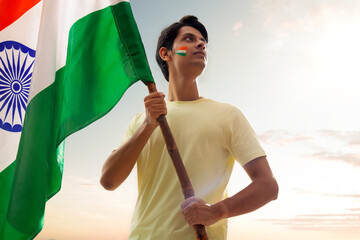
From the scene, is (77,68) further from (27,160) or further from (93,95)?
(27,160)

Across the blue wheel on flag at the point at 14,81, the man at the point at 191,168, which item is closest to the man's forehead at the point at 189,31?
the man at the point at 191,168

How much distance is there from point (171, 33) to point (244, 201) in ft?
5.90

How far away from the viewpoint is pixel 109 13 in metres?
3.61

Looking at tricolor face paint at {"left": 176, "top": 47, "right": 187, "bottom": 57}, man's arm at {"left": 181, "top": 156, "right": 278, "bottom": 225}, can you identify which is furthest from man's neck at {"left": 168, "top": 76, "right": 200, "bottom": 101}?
man's arm at {"left": 181, "top": 156, "right": 278, "bottom": 225}

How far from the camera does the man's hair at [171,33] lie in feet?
12.6

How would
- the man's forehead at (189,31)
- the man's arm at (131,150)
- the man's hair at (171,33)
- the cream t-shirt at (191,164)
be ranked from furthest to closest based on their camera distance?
the man's hair at (171,33)
the man's forehead at (189,31)
the man's arm at (131,150)
the cream t-shirt at (191,164)

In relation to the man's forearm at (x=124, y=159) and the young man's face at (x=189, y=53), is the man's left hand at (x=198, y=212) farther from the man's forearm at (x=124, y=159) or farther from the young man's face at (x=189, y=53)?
the young man's face at (x=189, y=53)

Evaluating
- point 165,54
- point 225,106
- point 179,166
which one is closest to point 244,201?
point 179,166

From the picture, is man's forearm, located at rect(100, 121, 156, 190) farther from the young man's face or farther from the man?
the young man's face

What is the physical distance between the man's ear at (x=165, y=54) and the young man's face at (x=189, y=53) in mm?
71

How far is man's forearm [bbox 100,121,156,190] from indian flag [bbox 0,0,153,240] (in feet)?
1.41

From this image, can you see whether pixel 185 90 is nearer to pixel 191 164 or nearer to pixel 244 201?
pixel 191 164

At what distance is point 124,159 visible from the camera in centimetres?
305

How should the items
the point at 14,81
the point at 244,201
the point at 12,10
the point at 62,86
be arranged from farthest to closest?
the point at 12,10
the point at 14,81
the point at 62,86
the point at 244,201
